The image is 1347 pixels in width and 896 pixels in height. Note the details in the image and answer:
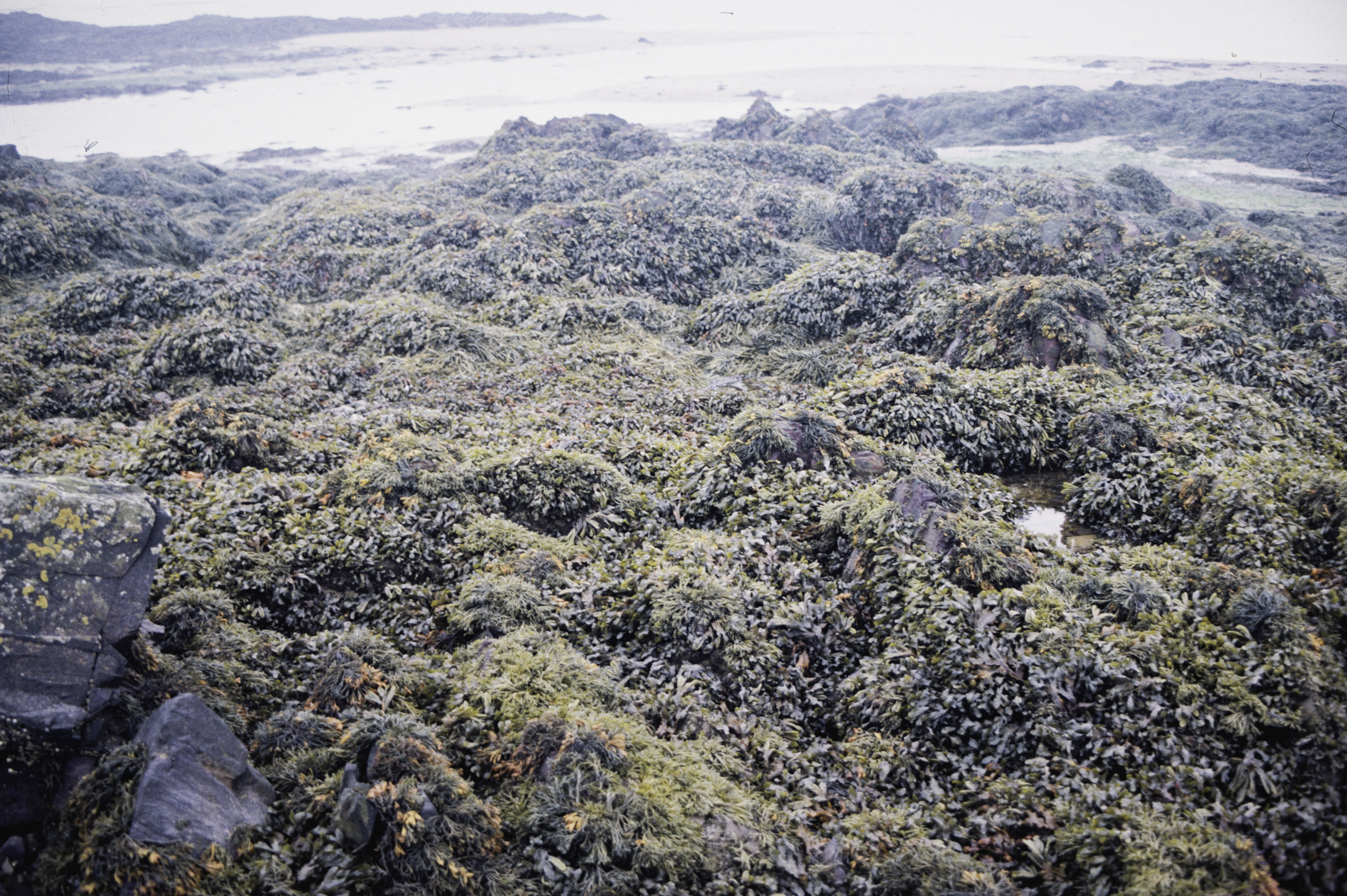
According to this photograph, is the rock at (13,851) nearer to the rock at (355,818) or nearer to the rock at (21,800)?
the rock at (21,800)

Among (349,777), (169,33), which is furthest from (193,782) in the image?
(169,33)

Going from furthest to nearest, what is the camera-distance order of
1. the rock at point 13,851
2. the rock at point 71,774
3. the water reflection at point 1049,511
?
the water reflection at point 1049,511, the rock at point 71,774, the rock at point 13,851

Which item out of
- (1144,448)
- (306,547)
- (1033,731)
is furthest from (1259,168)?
(306,547)

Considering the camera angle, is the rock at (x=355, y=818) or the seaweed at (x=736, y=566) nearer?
the rock at (x=355, y=818)

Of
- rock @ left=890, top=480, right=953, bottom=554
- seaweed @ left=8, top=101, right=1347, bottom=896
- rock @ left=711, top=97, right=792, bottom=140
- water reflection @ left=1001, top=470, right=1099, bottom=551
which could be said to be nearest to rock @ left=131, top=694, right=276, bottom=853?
seaweed @ left=8, top=101, right=1347, bottom=896

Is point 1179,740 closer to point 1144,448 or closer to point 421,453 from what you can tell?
point 1144,448

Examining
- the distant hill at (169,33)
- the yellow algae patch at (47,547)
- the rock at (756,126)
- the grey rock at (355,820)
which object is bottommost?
the grey rock at (355,820)

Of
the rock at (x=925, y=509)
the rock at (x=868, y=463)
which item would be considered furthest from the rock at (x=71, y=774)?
the rock at (x=868, y=463)
